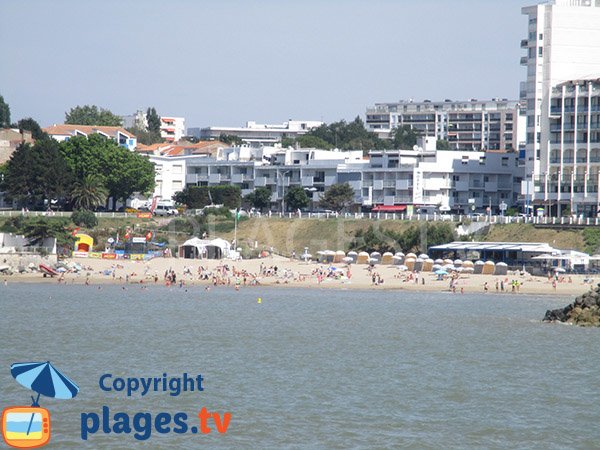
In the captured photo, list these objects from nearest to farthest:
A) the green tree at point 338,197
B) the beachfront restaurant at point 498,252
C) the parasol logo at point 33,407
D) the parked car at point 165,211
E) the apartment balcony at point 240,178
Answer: the parasol logo at point 33,407, the beachfront restaurant at point 498,252, the parked car at point 165,211, the green tree at point 338,197, the apartment balcony at point 240,178

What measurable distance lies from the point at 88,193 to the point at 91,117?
72.1 meters

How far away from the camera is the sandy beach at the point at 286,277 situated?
239ft

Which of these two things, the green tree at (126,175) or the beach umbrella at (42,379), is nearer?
the beach umbrella at (42,379)

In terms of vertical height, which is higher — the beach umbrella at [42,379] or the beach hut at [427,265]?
the beach hut at [427,265]

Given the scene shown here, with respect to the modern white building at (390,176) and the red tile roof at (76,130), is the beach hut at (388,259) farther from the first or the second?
the red tile roof at (76,130)

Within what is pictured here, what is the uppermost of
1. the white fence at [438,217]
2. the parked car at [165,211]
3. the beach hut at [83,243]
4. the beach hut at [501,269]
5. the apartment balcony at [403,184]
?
the apartment balcony at [403,184]

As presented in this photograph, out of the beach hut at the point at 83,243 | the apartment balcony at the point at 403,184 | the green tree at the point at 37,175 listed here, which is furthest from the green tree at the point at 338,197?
the beach hut at the point at 83,243

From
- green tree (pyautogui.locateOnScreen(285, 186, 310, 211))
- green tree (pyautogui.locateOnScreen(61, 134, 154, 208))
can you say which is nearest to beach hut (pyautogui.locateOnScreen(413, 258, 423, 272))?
green tree (pyautogui.locateOnScreen(285, 186, 310, 211))

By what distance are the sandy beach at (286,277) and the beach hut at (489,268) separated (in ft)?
3.86

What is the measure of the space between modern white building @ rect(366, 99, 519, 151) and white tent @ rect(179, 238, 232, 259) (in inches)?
3519

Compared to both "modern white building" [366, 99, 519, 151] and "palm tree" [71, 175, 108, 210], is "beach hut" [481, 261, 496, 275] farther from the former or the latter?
"modern white building" [366, 99, 519, 151]

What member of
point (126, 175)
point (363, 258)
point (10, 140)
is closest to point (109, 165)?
point (126, 175)

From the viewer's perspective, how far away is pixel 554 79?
99250 millimetres

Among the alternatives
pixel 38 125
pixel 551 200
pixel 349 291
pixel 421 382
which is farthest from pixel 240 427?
pixel 38 125
